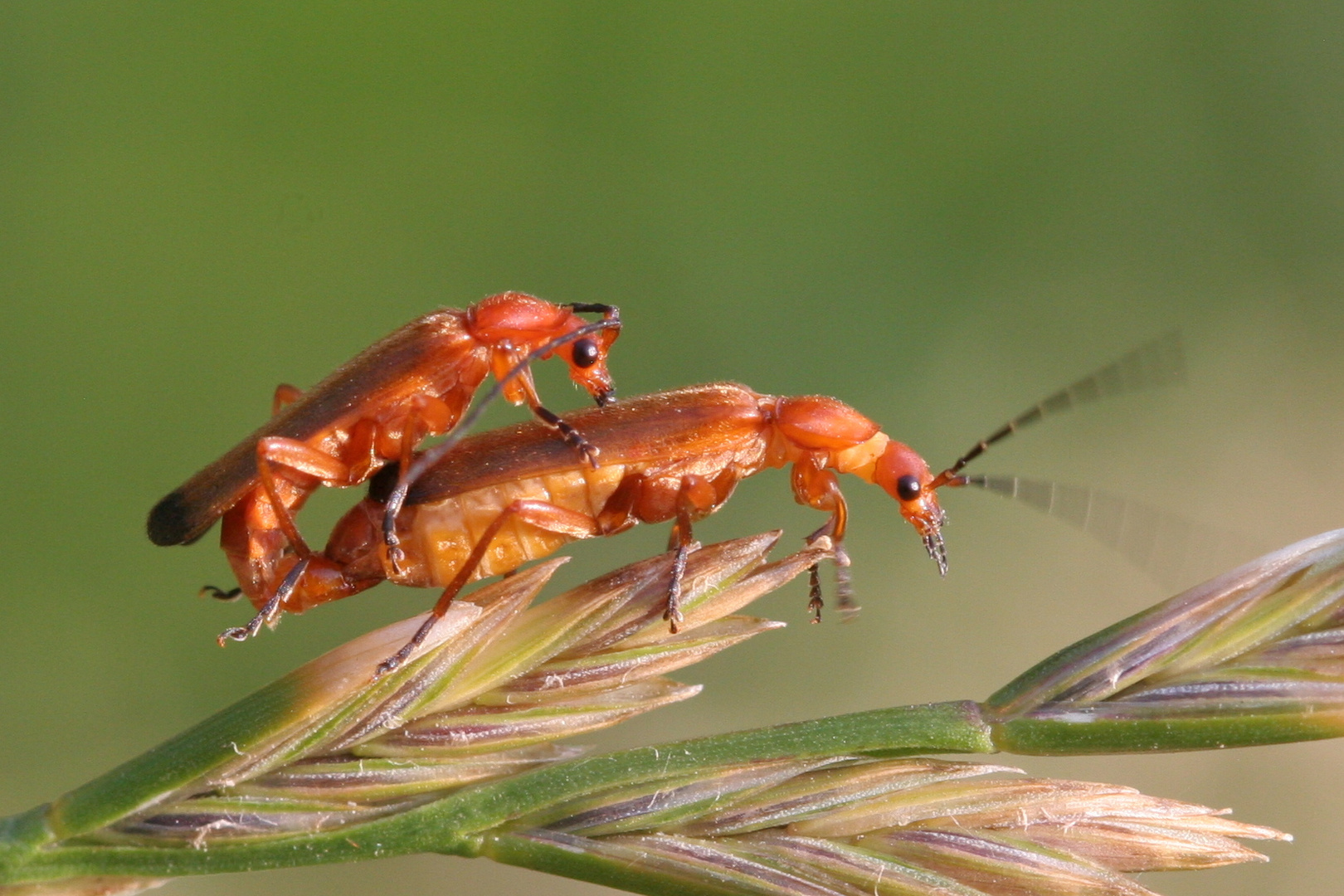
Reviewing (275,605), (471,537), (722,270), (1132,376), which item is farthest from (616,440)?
(722,270)

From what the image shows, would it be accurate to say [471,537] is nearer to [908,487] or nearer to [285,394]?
[285,394]

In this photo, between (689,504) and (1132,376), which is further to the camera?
(689,504)

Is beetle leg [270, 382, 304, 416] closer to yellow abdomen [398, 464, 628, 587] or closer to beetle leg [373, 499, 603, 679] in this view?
yellow abdomen [398, 464, 628, 587]

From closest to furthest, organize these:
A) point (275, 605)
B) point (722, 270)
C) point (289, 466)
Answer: point (275, 605) → point (289, 466) → point (722, 270)

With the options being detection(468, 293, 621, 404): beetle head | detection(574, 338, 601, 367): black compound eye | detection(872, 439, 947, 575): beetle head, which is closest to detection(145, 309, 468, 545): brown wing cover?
detection(468, 293, 621, 404): beetle head

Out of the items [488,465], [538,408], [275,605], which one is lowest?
[275,605]

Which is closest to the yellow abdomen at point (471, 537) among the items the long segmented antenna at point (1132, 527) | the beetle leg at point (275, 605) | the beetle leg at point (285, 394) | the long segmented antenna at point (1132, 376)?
the beetle leg at point (275, 605)

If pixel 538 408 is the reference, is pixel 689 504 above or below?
below

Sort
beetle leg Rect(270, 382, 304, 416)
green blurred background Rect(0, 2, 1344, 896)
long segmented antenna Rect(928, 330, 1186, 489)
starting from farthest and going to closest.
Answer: green blurred background Rect(0, 2, 1344, 896) < beetle leg Rect(270, 382, 304, 416) < long segmented antenna Rect(928, 330, 1186, 489)
